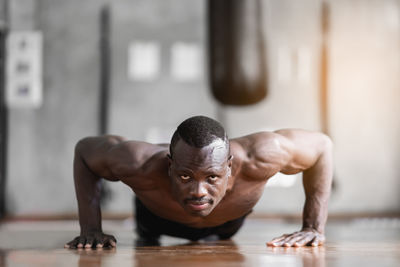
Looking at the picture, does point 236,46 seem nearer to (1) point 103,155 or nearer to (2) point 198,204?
(1) point 103,155

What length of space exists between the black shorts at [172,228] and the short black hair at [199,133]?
2.09 feet

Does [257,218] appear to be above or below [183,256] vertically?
below

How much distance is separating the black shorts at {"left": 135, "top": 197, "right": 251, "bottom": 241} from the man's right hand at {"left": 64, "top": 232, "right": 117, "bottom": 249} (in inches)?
14.8

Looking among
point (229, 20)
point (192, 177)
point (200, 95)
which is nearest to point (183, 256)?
point (192, 177)

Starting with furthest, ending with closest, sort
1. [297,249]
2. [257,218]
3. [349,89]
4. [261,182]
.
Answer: [349,89]
[257,218]
[261,182]
[297,249]


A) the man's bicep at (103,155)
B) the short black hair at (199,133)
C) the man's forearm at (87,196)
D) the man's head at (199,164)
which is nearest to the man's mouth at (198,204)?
the man's head at (199,164)

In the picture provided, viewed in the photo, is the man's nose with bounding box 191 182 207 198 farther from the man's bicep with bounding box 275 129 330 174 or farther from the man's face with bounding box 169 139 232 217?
the man's bicep with bounding box 275 129 330 174

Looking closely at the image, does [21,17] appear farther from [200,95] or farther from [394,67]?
[394,67]

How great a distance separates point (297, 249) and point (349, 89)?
3766 millimetres

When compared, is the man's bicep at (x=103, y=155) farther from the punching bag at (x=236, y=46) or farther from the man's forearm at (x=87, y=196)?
the punching bag at (x=236, y=46)

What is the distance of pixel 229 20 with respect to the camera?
4.72m

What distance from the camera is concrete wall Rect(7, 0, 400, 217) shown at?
17.2 ft

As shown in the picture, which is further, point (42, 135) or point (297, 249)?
point (42, 135)

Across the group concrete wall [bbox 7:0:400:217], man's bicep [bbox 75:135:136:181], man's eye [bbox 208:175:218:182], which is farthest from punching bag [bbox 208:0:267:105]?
man's eye [bbox 208:175:218:182]
